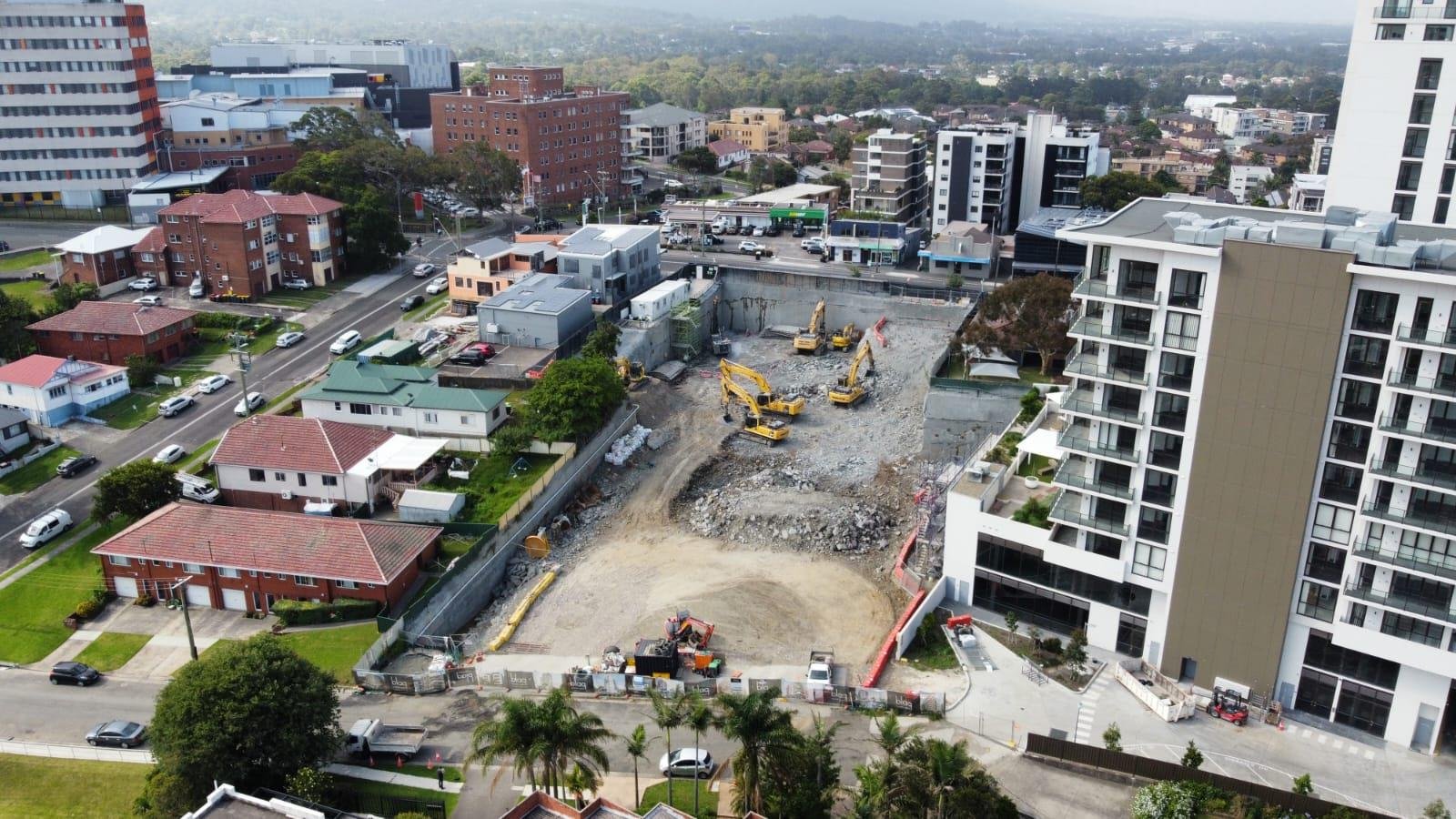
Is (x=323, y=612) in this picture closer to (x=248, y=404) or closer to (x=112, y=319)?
(x=248, y=404)

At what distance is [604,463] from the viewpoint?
5556 cm

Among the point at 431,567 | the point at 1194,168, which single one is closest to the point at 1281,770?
the point at 431,567

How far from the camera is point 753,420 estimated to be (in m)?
60.8

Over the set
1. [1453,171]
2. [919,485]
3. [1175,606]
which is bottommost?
[919,485]

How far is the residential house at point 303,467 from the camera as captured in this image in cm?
4759

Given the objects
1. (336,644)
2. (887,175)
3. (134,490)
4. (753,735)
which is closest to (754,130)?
(887,175)

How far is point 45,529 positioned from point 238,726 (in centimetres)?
2349

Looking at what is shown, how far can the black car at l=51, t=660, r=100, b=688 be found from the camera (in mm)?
36562

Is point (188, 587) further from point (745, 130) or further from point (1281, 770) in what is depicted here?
point (745, 130)

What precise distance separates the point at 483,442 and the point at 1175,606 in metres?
33.0

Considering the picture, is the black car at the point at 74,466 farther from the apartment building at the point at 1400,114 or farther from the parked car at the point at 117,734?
the apartment building at the point at 1400,114

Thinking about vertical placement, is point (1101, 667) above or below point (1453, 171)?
below

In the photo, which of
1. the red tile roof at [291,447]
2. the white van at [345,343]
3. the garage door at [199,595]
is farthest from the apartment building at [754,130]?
the garage door at [199,595]

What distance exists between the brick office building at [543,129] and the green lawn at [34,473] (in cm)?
5623
